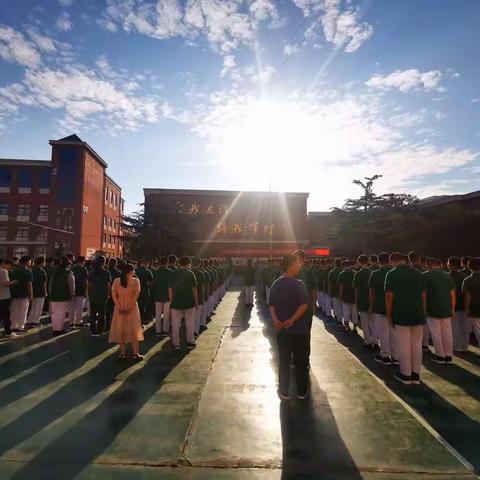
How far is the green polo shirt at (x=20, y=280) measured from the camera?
955 cm

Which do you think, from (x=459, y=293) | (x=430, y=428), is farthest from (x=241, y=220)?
(x=430, y=428)

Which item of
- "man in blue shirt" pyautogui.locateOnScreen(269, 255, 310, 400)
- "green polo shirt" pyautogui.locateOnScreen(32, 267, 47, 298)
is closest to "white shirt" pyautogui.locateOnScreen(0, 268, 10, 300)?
"green polo shirt" pyautogui.locateOnScreen(32, 267, 47, 298)

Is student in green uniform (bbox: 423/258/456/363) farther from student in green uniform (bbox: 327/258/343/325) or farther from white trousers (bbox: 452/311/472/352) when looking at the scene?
student in green uniform (bbox: 327/258/343/325)

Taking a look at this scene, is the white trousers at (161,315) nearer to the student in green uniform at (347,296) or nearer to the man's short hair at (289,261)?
the student in green uniform at (347,296)

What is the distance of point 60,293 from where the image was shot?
9812mm

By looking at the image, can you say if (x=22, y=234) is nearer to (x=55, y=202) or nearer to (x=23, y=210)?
(x=23, y=210)

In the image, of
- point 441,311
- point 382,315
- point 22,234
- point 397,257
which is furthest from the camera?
point 22,234

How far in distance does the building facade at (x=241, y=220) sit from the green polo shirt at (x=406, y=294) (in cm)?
4785

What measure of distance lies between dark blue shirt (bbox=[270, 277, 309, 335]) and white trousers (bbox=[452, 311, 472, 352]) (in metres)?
4.98

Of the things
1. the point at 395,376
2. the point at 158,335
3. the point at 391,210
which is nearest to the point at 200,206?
the point at 391,210

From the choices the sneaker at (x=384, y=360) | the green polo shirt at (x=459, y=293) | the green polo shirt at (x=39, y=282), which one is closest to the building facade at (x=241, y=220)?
the green polo shirt at (x=39, y=282)

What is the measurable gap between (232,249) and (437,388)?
163 ft

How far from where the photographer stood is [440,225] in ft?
127

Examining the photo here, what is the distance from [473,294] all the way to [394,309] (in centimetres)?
281
